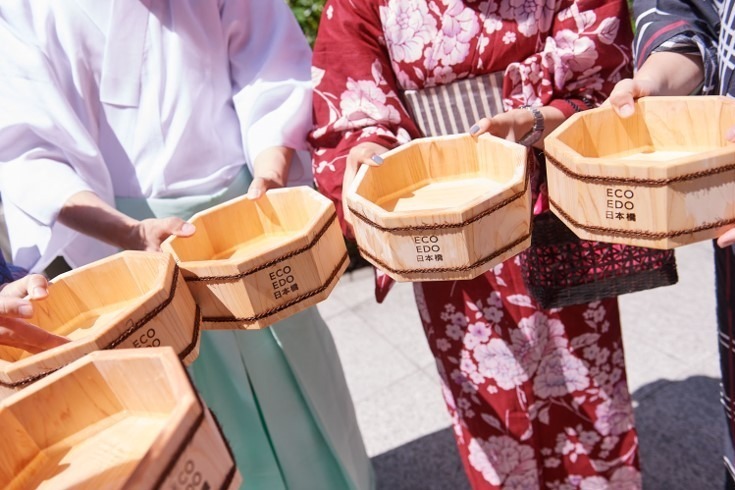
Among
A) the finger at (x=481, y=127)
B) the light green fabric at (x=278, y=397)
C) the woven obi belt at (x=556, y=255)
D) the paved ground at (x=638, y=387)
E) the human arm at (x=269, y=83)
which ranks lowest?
the paved ground at (x=638, y=387)

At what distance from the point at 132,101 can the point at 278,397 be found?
2.81ft

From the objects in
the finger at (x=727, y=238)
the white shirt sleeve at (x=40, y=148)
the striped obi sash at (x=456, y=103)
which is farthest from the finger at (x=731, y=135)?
the white shirt sleeve at (x=40, y=148)

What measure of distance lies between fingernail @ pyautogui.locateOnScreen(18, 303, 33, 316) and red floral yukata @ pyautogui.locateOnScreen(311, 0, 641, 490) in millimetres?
644

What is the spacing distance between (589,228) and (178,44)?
3.31ft

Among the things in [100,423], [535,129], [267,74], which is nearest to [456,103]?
[535,129]

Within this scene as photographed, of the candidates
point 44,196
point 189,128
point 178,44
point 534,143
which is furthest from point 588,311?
point 44,196

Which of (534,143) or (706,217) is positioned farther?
(534,143)

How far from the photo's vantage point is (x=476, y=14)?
1.30 metres

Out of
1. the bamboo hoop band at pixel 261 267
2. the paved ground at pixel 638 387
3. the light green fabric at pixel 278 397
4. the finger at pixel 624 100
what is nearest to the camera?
the bamboo hoop band at pixel 261 267

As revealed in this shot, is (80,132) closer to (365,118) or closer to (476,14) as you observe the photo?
(365,118)

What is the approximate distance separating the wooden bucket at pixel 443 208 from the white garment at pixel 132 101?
45 cm

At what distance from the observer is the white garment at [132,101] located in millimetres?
1370

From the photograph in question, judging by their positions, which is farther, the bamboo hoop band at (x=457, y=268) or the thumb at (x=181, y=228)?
the thumb at (x=181, y=228)

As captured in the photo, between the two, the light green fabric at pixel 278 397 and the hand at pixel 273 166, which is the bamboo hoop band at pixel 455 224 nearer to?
the hand at pixel 273 166
